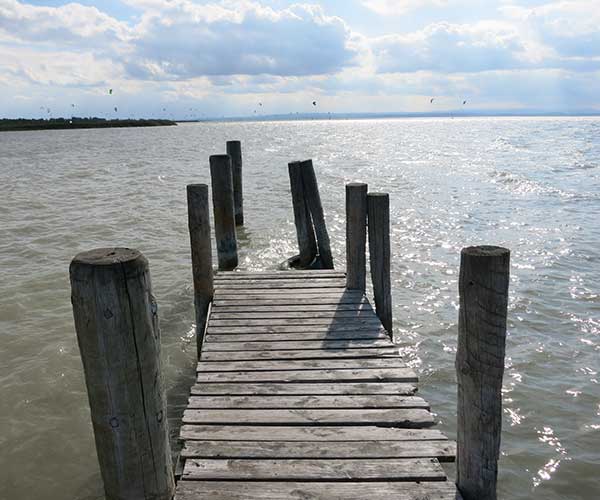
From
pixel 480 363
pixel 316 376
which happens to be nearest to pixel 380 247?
pixel 316 376

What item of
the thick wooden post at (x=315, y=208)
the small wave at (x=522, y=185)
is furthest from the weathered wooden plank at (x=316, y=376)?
the small wave at (x=522, y=185)

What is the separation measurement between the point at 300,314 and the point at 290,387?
5.34 feet

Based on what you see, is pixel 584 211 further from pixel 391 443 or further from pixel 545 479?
pixel 391 443

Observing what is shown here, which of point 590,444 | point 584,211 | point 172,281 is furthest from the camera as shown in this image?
point 584,211

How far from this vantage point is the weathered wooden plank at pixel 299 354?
4.73m

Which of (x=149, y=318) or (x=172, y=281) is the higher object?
(x=149, y=318)

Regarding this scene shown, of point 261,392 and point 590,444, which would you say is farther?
point 590,444

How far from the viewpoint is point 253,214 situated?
15.6 metres

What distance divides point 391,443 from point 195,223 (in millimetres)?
3436

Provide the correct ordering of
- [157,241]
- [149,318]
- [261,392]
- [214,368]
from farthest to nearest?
1. [157,241]
2. [214,368]
3. [261,392]
4. [149,318]

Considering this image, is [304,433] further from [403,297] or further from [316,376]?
[403,297]

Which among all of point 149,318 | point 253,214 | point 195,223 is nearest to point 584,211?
Result: point 253,214

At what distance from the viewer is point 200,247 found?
591 centimetres

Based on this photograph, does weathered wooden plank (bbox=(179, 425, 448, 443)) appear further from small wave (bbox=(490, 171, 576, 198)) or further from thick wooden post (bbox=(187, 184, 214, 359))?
small wave (bbox=(490, 171, 576, 198))
